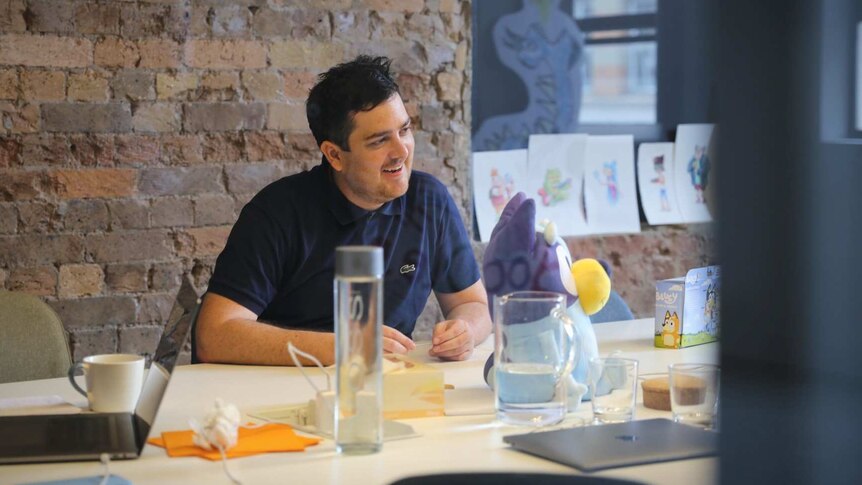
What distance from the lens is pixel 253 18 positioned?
2.98m

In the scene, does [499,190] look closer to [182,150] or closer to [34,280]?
[182,150]

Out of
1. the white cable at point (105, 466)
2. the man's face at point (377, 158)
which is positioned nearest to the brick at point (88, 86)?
the man's face at point (377, 158)

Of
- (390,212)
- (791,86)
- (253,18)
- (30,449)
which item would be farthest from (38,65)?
(791,86)

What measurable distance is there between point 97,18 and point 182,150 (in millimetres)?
418

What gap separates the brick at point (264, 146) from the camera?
3.00 meters

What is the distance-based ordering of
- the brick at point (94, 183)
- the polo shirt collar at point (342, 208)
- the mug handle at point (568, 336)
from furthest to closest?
the brick at point (94, 183) < the polo shirt collar at point (342, 208) < the mug handle at point (568, 336)

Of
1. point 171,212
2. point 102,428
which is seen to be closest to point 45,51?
point 171,212

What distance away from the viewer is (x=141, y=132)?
2.85 m

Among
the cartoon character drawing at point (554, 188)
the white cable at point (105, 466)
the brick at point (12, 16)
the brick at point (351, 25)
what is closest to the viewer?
the white cable at point (105, 466)

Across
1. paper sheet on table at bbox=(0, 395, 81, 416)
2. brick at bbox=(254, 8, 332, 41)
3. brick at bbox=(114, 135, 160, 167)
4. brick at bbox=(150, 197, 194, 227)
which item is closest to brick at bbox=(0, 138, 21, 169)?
brick at bbox=(114, 135, 160, 167)

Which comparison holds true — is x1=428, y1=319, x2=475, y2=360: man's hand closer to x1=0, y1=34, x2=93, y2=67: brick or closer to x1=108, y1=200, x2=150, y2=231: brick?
x1=108, y1=200, x2=150, y2=231: brick

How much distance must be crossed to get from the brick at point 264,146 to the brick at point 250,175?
2cm

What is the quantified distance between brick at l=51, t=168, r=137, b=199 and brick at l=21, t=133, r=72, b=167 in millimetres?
36

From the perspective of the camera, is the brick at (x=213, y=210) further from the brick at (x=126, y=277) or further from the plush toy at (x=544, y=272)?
the plush toy at (x=544, y=272)
